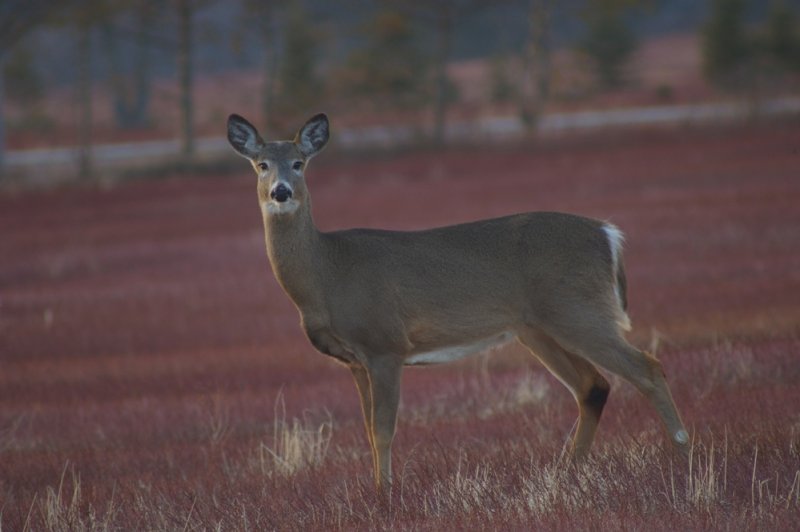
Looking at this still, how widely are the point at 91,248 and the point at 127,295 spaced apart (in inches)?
259

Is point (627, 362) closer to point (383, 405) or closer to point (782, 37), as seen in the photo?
point (383, 405)

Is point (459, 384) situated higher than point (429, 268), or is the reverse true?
point (429, 268)

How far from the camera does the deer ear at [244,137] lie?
8.36 m

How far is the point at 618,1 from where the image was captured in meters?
40.8

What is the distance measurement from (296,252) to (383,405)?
1.10 m

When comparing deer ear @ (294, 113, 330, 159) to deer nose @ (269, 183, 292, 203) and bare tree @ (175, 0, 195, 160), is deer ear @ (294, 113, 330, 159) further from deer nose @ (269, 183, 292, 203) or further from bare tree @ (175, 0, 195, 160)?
bare tree @ (175, 0, 195, 160)

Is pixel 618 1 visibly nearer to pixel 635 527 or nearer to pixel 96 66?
pixel 635 527

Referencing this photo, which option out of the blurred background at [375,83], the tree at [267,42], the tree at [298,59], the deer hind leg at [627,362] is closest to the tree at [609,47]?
the blurred background at [375,83]

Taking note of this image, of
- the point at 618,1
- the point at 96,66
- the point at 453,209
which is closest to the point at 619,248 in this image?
the point at 453,209

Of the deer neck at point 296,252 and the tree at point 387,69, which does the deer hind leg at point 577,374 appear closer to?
the deer neck at point 296,252

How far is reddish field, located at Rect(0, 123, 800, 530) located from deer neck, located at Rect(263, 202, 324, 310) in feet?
3.55

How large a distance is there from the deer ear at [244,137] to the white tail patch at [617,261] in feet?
7.25

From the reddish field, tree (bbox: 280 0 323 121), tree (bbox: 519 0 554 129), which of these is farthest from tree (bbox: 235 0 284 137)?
the reddish field

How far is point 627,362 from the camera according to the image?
7.61 metres
